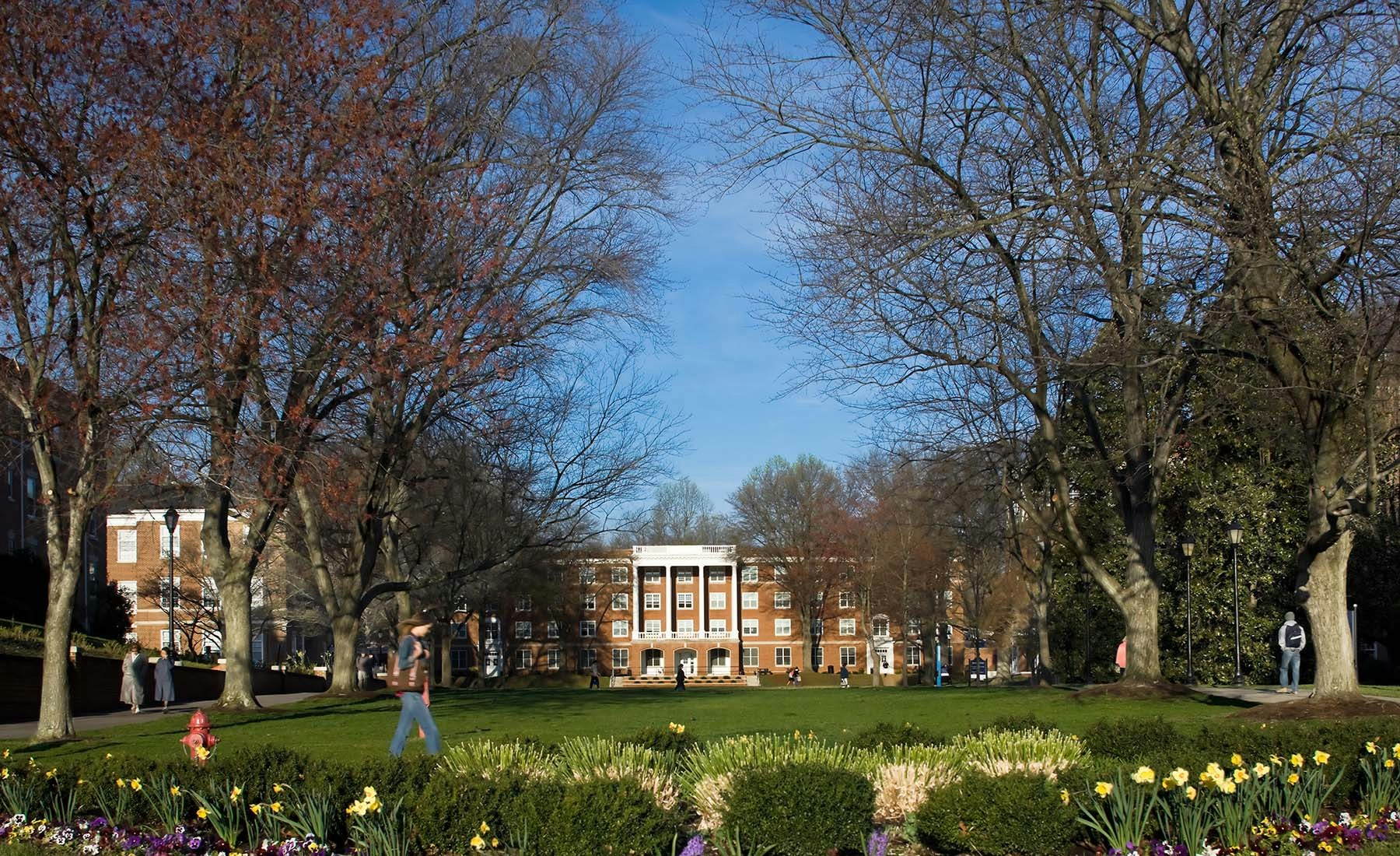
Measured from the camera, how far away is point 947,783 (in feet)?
28.8

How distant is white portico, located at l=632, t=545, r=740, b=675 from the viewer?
96.2 m

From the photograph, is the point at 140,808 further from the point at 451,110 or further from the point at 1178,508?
the point at 1178,508

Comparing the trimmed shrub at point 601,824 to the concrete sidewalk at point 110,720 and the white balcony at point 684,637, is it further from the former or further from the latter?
the white balcony at point 684,637

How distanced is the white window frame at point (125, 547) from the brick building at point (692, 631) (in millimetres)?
24327

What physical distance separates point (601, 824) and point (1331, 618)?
12.6m

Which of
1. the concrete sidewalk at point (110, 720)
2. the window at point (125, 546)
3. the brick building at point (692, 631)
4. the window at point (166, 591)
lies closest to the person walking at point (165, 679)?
the concrete sidewalk at point (110, 720)

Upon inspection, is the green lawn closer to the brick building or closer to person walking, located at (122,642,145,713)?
person walking, located at (122,642,145,713)

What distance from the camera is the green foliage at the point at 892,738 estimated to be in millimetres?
10773

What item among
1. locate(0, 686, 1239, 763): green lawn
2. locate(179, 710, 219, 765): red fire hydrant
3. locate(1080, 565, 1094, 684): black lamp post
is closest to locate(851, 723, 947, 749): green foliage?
locate(0, 686, 1239, 763): green lawn

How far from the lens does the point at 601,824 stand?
776cm

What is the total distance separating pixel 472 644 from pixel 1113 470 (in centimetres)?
7193

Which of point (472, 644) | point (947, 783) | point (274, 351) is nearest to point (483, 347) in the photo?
point (274, 351)

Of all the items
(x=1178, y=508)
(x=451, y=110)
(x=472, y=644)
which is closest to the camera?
(x=451, y=110)

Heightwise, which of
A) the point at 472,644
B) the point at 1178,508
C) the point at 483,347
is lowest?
the point at 472,644
